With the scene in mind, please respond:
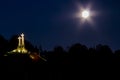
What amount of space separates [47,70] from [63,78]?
109 inches

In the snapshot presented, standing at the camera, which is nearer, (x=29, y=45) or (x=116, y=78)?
(x=116, y=78)

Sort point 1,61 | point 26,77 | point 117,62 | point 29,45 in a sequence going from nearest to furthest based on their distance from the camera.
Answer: point 26,77, point 1,61, point 117,62, point 29,45

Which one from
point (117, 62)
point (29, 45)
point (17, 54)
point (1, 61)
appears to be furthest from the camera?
point (29, 45)

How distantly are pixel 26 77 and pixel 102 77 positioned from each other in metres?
9.62

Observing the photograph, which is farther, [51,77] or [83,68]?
[83,68]

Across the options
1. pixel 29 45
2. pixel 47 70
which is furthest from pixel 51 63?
pixel 29 45

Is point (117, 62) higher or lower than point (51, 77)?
higher

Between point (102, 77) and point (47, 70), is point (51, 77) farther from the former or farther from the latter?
point (102, 77)

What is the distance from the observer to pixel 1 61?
45.3 meters

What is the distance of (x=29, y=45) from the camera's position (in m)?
93.0

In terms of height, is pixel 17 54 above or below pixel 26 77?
above

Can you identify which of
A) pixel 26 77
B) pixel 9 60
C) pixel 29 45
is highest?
pixel 29 45

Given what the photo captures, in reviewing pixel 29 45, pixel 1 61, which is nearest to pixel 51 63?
pixel 1 61

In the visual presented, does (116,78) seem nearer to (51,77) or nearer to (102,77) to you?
(102,77)
